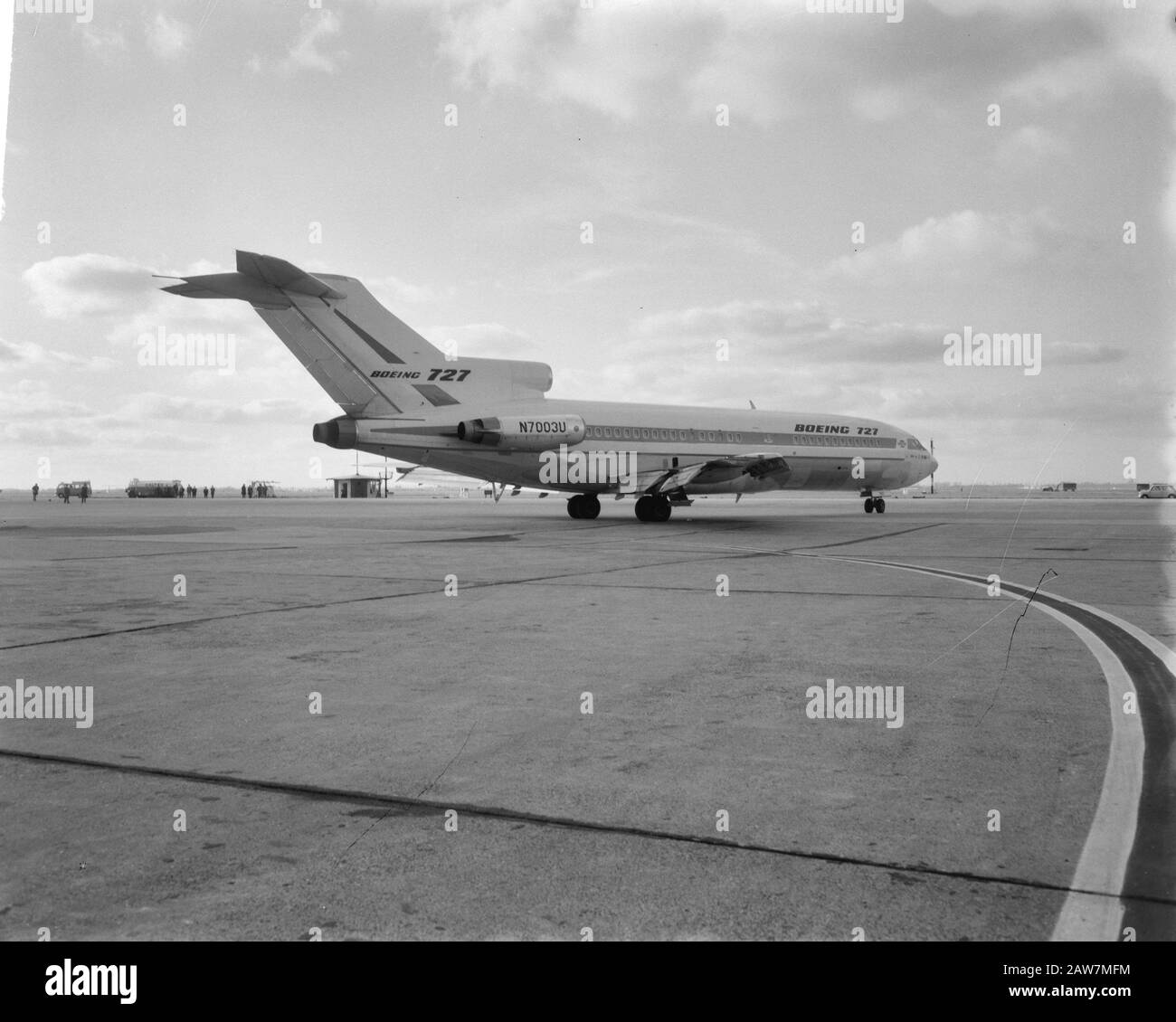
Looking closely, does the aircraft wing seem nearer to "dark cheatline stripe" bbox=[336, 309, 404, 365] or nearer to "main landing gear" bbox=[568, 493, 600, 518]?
"main landing gear" bbox=[568, 493, 600, 518]

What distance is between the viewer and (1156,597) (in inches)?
392

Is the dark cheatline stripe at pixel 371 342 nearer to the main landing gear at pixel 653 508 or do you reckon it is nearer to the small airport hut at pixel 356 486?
the main landing gear at pixel 653 508

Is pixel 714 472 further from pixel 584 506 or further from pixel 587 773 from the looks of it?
pixel 587 773

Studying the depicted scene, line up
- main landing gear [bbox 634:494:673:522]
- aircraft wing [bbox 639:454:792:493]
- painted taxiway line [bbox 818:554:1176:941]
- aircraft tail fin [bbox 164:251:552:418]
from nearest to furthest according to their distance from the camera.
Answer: painted taxiway line [bbox 818:554:1176:941], aircraft tail fin [bbox 164:251:552:418], aircraft wing [bbox 639:454:792:493], main landing gear [bbox 634:494:673:522]

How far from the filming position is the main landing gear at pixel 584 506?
29.6 meters

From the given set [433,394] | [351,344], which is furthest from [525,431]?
[351,344]

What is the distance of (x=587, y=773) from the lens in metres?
3.98

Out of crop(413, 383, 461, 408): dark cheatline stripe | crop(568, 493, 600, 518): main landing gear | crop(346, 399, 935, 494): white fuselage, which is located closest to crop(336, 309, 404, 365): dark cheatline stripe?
crop(413, 383, 461, 408): dark cheatline stripe

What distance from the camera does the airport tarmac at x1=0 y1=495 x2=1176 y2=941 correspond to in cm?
271

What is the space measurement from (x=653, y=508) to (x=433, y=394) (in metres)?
7.62

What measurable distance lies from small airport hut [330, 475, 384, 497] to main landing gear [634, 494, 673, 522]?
68879 millimetres
